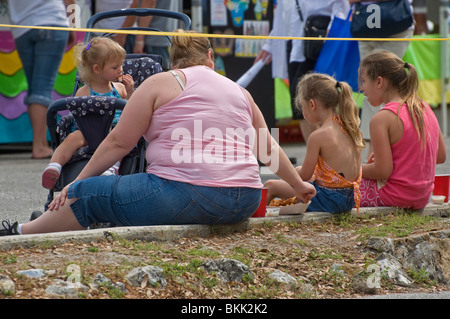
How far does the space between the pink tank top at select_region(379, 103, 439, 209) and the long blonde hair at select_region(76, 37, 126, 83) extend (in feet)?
5.59

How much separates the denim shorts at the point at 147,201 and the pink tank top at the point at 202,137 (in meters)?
0.05

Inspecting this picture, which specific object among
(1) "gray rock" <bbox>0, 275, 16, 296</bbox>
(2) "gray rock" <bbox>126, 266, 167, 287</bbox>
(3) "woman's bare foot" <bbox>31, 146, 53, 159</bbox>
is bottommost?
(3) "woman's bare foot" <bbox>31, 146, 53, 159</bbox>

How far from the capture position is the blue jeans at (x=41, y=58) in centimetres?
919

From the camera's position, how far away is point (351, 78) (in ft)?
27.1

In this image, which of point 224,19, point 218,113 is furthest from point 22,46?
point 218,113

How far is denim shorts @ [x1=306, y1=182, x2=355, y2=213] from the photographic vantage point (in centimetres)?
490

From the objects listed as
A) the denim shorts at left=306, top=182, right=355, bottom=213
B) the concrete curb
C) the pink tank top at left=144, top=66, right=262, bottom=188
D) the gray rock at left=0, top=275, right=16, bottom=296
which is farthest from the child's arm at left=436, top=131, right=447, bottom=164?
the gray rock at left=0, top=275, right=16, bottom=296

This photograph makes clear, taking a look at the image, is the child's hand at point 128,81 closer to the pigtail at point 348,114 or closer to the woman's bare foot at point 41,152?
the pigtail at point 348,114

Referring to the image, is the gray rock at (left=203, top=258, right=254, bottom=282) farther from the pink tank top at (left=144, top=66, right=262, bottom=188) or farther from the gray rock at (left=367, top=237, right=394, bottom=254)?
the gray rock at (left=367, top=237, right=394, bottom=254)

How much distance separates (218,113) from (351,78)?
169 inches

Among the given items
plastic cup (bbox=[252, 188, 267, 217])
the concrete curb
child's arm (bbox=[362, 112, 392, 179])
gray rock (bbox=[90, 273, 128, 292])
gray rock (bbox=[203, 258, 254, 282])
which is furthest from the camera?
child's arm (bbox=[362, 112, 392, 179])

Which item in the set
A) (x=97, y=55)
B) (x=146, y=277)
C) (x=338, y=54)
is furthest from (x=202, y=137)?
(x=338, y=54)

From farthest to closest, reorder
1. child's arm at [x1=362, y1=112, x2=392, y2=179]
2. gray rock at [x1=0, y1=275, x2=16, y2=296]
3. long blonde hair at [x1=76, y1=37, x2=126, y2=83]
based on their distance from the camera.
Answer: long blonde hair at [x1=76, y1=37, x2=126, y2=83] < child's arm at [x1=362, y1=112, x2=392, y2=179] < gray rock at [x1=0, y1=275, x2=16, y2=296]

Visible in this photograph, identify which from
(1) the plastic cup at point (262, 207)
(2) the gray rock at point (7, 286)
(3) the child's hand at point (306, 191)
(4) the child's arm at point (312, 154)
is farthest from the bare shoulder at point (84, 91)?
(2) the gray rock at point (7, 286)
